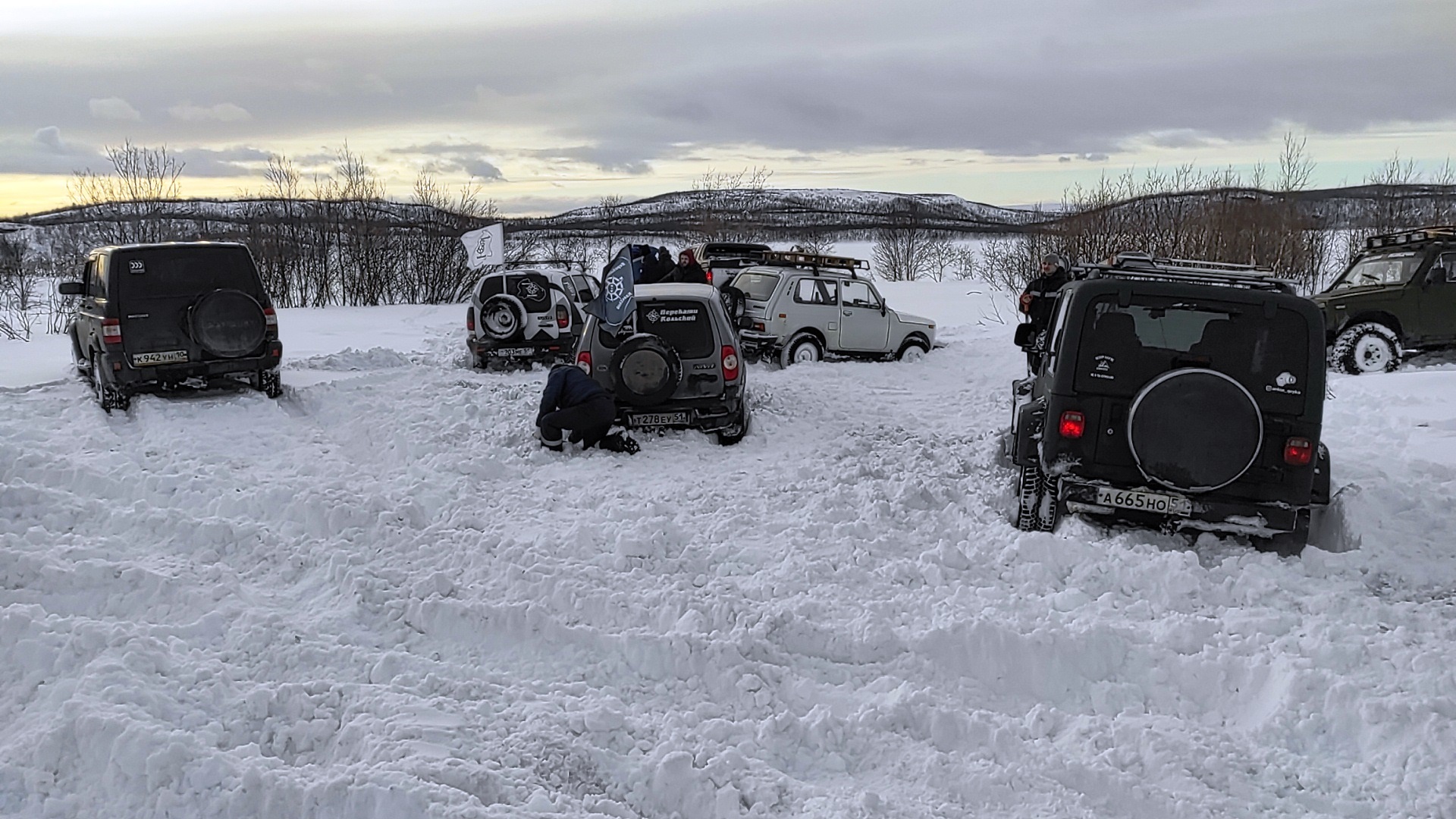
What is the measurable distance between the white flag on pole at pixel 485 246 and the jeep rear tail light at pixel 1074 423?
16.1 metres

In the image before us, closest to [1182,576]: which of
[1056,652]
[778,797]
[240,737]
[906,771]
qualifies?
[1056,652]

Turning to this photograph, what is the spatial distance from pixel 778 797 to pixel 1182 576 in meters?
3.03

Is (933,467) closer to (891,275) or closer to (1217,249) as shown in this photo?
(1217,249)

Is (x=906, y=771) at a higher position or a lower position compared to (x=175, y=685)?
lower

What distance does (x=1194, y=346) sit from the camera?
227 inches

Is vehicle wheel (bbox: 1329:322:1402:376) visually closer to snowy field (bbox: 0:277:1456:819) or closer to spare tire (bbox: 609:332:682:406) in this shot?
snowy field (bbox: 0:277:1456:819)

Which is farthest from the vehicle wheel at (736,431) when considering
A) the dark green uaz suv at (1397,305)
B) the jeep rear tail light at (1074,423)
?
the dark green uaz suv at (1397,305)

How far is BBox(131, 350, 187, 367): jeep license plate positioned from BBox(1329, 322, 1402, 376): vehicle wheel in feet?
50.7

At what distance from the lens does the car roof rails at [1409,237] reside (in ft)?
43.2

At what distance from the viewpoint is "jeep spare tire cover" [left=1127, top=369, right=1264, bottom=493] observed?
5391mm

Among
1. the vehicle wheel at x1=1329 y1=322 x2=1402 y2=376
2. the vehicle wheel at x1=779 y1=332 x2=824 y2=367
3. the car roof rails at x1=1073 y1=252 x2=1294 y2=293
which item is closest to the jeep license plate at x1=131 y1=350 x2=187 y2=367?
the vehicle wheel at x1=779 y1=332 x2=824 y2=367

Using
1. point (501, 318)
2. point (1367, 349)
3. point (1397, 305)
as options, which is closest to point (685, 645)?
point (501, 318)

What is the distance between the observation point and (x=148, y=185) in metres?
25.8

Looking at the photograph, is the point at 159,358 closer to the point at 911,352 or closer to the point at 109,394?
the point at 109,394
